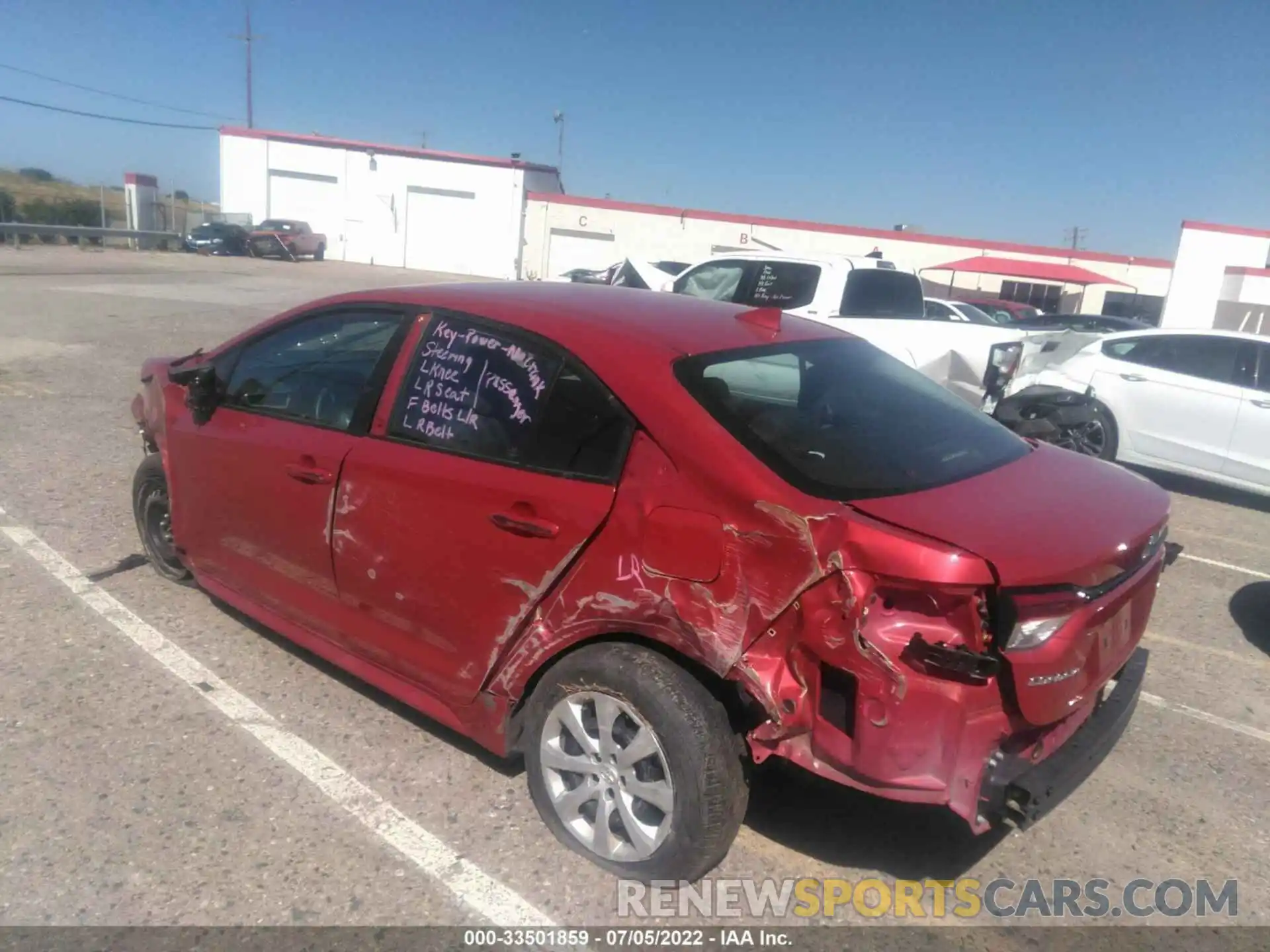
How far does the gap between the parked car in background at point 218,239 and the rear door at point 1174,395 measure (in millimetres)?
34159

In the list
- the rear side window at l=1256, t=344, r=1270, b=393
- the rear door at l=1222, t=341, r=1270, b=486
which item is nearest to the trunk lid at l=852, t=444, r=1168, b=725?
the rear door at l=1222, t=341, r=1270, b=486

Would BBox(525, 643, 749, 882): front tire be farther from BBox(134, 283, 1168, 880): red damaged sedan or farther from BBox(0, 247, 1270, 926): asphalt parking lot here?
BBox(0, 247, 1270, 926): asphalt parking lot

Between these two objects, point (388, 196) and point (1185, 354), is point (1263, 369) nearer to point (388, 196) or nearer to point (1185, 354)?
point (1185, 354)

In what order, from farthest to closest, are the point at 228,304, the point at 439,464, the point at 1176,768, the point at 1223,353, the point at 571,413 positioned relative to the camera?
the point at 228,304 < the point at 1223,353 < the point at 1176,768 < the point at 439,464 < the point at 571,413

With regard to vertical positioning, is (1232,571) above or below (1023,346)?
below

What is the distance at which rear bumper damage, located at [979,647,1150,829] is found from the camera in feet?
7.77

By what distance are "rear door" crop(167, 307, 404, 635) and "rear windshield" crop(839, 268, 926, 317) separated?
571cm

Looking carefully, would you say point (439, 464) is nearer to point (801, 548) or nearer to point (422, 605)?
point (422, 605)

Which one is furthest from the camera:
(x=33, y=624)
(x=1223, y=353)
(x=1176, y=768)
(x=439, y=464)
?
(x=1223, y=353)

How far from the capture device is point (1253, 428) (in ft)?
24.7

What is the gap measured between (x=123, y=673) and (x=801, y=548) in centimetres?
290

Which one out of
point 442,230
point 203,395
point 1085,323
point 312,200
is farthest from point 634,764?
point 312,200

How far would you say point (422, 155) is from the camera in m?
41.6

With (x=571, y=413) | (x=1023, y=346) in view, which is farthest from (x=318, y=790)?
(x=1023, y=346)
